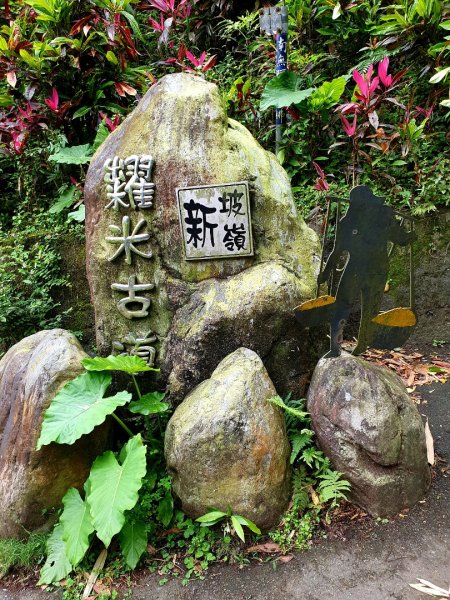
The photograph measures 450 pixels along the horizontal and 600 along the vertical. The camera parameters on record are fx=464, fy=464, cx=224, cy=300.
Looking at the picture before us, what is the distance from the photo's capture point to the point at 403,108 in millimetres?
5355

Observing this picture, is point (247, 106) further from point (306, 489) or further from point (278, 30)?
point (306, 489)

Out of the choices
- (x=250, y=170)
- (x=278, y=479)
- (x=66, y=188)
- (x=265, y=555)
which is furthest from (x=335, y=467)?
(x=66, y=188)

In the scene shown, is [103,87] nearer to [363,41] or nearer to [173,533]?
[363,41]

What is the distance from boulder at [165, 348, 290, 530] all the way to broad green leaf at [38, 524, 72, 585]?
791 mm

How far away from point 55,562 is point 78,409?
958mm

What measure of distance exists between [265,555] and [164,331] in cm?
177

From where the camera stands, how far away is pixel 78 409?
9.99 feet

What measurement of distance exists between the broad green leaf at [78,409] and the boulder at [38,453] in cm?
11

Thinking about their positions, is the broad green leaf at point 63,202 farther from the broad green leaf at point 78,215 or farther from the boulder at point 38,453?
the boulder at point 38,453

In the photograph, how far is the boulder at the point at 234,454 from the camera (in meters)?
2.89

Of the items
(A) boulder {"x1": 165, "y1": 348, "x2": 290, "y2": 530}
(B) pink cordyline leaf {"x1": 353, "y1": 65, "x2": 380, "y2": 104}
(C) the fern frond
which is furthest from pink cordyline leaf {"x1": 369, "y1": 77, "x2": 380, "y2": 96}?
(C) the fern frond

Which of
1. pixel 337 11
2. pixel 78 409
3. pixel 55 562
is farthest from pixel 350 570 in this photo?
pixel 337 11

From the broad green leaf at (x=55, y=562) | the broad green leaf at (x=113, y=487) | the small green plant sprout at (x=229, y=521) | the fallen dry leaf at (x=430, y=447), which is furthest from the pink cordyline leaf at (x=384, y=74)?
the broad green leaf at (x=55, y=562)

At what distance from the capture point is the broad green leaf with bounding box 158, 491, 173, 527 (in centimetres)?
309
